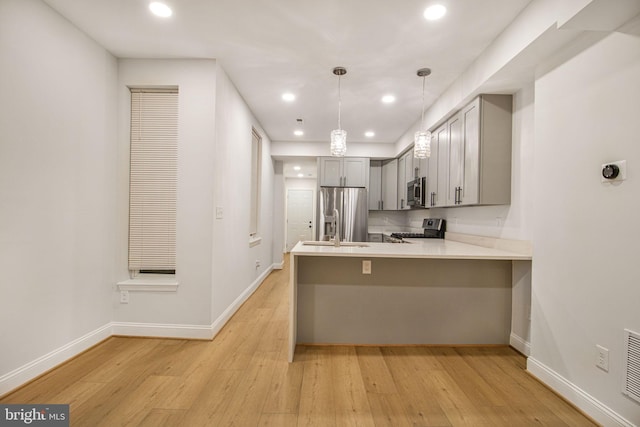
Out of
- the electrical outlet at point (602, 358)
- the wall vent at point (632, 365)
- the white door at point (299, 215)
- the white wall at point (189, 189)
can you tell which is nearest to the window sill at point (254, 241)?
the white wall at point (189, 189)

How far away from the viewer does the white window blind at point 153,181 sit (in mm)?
2869

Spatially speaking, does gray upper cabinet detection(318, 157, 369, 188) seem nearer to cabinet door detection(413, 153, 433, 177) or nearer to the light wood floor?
cabinet door detection(413, 153, 433, 177)

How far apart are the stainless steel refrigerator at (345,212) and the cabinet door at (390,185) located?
0.53m

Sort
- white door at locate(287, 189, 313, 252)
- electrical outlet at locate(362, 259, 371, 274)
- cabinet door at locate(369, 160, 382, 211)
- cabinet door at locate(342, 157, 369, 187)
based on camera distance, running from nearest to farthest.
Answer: electrical outlet at locate(362, 259, 371, 274)
cabinet door at locate(342, 157, 369, 187)
cabinet door at locate(369, 160, 382, 211)
white door at locate(287, 189, 313, 252)

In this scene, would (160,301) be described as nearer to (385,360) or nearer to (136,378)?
(136,378)

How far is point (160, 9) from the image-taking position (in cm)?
213

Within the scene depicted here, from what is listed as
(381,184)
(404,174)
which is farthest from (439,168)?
(381,184)

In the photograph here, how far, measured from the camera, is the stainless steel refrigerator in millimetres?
5629

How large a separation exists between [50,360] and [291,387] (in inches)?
71.2

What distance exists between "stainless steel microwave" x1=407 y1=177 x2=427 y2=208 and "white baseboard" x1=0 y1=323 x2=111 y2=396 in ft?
13.4

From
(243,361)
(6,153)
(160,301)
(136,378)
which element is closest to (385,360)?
(243,361)

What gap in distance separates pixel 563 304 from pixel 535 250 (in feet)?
1.41

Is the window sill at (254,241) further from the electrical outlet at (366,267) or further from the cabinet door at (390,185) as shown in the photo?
the cabinet door at (390,185)

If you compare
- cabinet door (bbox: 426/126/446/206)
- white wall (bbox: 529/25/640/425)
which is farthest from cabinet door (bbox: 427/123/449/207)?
white wall (bbox: 529/25/640/425)
